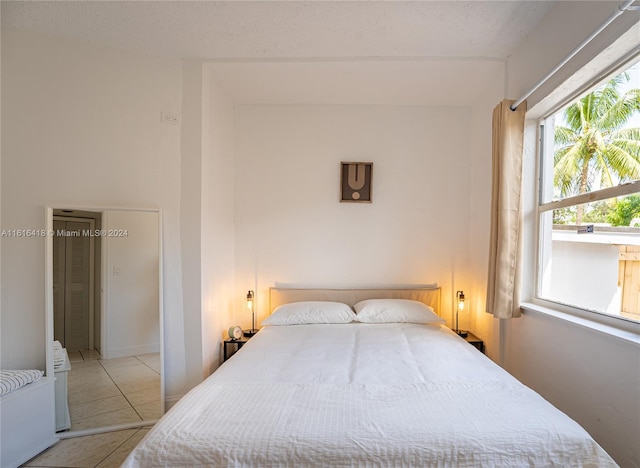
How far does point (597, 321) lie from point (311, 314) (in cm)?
174

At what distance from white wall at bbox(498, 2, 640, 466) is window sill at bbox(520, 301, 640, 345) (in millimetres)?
25

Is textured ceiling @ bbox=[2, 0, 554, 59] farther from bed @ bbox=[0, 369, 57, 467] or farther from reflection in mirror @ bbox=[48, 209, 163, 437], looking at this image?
bed @ bbox=[0, 369, 57, 467]

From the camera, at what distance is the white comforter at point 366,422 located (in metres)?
1.09

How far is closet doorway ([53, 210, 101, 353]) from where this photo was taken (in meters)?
2.04

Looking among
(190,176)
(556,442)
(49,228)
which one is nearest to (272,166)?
(190,176)

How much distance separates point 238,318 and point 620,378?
2.56m

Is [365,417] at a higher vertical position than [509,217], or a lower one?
lower

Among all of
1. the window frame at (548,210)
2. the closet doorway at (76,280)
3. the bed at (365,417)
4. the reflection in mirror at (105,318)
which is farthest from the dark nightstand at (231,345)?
the window frame at (548,210)

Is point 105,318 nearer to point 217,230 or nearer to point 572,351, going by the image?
point 217,230

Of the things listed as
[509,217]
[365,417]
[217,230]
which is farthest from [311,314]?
[509,217]

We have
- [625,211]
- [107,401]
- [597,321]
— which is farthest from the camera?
[107,401]

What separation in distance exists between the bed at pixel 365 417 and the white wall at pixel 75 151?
44.1 inches

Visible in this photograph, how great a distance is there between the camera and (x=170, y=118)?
2.32m

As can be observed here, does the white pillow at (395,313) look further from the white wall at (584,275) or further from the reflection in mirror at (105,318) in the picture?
the reflection in mirror at (105,318)
